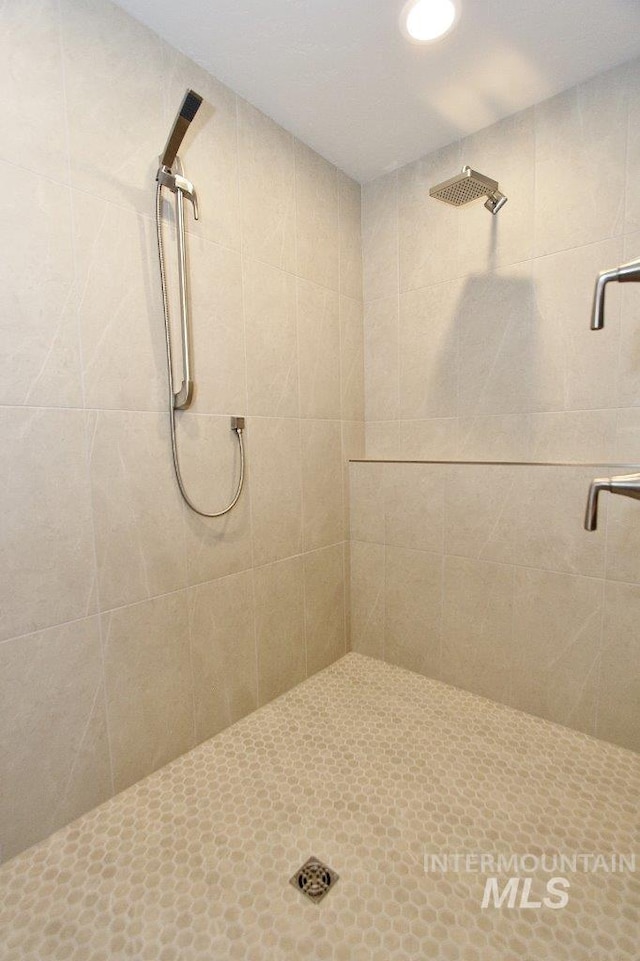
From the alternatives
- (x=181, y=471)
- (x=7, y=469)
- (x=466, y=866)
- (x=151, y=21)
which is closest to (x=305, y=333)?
(x=181, y=471)

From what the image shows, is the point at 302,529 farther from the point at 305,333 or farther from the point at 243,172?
the point at 243,172

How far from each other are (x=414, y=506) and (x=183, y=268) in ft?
3.94

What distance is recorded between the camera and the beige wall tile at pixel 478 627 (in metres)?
1.61

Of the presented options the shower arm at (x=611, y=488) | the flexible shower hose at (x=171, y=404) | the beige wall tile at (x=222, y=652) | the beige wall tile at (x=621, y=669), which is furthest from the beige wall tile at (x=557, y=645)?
the flexible shower hose at (x=171, y=404)

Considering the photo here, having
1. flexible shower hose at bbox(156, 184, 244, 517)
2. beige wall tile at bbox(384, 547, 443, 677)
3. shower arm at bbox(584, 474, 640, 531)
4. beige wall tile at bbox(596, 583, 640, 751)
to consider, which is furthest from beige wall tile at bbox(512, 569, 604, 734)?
flexible shower hose at bbox(156, 184, 244, 517)

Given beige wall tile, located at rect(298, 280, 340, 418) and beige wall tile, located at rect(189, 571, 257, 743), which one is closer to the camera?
beige wall tile, located at rect(189, 571, 257, 743)

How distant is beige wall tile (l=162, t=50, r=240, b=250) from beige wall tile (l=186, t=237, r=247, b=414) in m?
0.07

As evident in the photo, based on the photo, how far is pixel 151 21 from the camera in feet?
3.96

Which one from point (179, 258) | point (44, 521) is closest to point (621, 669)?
point (44, 521)

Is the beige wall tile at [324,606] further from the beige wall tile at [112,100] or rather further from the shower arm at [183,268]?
the beige wall tile at [112,100]

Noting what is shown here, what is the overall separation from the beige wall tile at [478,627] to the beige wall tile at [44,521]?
4.18 ft

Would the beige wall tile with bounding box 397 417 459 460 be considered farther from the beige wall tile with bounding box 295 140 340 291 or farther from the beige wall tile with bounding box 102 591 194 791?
the beige wall tile with bounding box 102 591 194 791

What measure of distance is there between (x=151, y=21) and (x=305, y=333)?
964 mm

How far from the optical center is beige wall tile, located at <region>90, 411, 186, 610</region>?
1.18 meters
